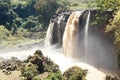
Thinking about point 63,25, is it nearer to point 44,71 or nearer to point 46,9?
point 44,71

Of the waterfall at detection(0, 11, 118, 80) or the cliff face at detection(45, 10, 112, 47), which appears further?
the cliff face at detection(45, 10, 112, 47)

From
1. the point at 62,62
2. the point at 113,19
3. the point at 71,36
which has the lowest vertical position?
the point at 62,62

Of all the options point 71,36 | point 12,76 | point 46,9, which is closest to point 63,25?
point 71,36

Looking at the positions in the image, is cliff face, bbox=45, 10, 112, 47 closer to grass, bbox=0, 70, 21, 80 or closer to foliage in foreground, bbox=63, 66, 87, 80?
foliage in foreground, bbox=63, 66, 87, 80

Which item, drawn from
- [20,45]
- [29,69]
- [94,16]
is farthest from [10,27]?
[29,69]

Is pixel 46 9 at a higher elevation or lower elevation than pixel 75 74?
higher

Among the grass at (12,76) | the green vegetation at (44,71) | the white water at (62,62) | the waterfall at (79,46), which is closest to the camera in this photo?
the green vegetation at (44,71)

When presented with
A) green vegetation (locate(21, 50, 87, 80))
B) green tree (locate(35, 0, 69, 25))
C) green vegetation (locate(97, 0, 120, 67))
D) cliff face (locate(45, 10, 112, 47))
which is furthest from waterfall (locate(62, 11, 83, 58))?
green tree (locate(35, 0, 69, 25))

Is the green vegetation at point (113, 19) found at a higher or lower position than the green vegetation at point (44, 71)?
higher

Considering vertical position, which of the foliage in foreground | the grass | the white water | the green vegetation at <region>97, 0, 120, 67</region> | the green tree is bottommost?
the white water

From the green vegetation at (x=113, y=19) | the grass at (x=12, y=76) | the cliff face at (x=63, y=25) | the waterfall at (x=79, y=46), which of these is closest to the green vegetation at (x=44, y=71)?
the grass at (x=12, y=76)

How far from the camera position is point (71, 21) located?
3747 cm

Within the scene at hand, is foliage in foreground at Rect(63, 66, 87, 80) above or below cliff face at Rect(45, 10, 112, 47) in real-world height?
below

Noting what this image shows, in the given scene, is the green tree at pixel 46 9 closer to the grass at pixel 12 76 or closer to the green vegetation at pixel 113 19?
the green vegetation at pixel 113 19
